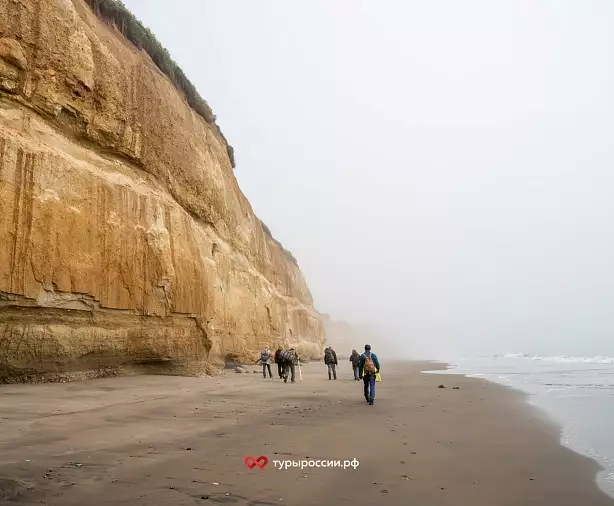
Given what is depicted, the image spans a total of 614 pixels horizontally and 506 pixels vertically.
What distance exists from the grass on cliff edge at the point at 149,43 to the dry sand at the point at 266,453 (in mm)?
17322

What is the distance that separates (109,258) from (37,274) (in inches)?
96.7

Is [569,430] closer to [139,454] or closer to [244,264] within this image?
[139,454]

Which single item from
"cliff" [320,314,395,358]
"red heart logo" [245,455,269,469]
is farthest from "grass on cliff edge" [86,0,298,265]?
"cliff" [320,314,395,358]

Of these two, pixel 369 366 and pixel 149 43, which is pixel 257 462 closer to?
pixel 369 366

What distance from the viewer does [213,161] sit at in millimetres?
24812

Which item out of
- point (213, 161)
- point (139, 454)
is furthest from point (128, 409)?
point (213, 161)

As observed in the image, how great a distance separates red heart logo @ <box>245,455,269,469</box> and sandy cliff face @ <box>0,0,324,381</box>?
346 inches

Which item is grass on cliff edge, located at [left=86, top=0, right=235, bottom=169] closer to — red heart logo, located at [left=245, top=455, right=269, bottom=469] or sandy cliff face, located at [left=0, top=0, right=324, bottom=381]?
sandy cliff face, located at [left=0, top=0, right=324, bottom=381]

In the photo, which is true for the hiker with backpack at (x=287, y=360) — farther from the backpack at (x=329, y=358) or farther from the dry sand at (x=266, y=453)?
the dry sand at (x=266, y=453)

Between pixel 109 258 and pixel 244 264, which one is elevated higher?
pixel 244 264

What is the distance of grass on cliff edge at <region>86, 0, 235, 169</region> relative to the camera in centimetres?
2005

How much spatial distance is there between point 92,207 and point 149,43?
42.2ft

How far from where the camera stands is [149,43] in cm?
2230

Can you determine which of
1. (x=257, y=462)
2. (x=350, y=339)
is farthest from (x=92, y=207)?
(x=350, y=339)
